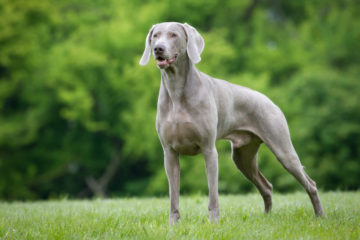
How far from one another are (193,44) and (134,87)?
60.0 ft

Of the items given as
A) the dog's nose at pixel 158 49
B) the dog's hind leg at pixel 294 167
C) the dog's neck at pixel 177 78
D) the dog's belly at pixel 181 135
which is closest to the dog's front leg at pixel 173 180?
the dog's belly at pixel 181 135

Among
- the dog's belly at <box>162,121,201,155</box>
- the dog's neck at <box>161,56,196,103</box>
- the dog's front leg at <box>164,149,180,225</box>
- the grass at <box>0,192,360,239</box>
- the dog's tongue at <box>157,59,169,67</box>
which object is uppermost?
the dog's tongue at <box>157,59,169,67</box>

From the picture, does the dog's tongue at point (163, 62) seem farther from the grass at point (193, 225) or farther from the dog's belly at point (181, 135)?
the grass at point (193, 225)

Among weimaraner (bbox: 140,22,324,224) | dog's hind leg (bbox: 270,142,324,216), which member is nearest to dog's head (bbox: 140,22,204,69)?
weimaraner (bbox: 140,22,324,224)

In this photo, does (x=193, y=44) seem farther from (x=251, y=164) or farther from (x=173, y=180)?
(x=251, y=164)

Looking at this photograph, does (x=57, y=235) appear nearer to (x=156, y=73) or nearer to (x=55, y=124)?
(x=156, y=73)

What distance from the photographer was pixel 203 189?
68.8ft

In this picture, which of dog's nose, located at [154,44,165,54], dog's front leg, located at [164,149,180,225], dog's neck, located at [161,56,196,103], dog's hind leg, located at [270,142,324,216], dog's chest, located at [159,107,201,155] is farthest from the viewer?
dog's hind leg, located at [270,142,324,216]

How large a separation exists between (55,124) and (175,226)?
70.0ft

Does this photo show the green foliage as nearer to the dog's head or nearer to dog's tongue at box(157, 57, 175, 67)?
the dog's head

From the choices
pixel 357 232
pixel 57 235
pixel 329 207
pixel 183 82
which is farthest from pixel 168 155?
pixel 329 207

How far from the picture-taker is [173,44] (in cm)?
482

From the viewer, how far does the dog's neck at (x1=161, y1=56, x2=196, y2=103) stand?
16.3 ft

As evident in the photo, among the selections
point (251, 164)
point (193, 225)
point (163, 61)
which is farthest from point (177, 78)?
point (251, 164)
